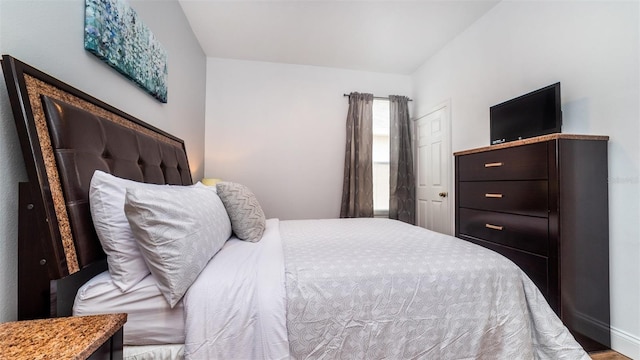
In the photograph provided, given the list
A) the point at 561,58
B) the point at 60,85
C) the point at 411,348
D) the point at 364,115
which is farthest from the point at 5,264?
the point at 364,115

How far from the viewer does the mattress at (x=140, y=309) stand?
87cm

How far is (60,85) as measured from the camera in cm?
95

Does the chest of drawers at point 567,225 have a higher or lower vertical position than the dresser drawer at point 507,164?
lower

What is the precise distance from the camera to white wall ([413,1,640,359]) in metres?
1.48

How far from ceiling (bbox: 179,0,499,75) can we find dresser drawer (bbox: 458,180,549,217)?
1711 millimetres

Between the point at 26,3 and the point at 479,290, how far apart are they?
6.62ft

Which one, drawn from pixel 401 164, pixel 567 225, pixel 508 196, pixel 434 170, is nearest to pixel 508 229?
pixel 508 196

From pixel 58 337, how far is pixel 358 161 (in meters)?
3.19

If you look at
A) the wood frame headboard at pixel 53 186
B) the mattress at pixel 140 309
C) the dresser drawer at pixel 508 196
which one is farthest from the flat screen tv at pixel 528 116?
the wood frame headboard at pixel 53 186

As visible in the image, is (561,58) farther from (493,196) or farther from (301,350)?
(301,350)

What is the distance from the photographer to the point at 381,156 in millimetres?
3723

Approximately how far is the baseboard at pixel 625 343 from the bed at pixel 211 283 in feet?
2.87

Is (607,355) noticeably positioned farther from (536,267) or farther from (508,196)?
(508,196)

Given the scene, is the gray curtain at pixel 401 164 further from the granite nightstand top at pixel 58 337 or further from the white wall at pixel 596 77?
the granite nightstand top at pixel 58 337
